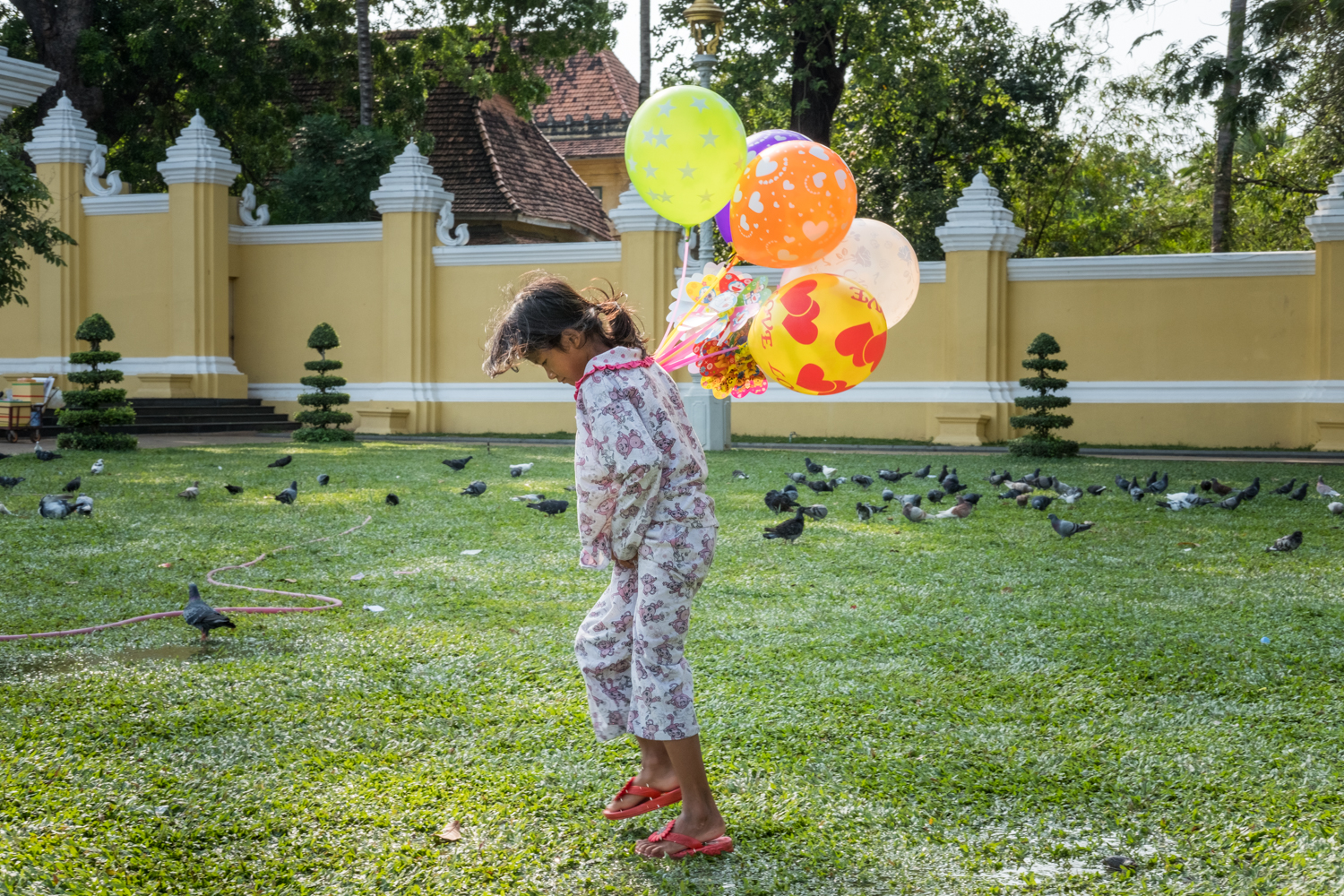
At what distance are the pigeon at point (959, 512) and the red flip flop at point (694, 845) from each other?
4.90 m

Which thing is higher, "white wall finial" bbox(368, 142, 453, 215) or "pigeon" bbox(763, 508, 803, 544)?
"white wall finial" bbox(368, 142, 453, 215)

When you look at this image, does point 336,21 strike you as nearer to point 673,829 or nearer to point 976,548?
point 976,548

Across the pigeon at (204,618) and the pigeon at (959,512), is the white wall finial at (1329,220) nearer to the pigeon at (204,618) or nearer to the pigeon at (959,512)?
the pigeon at (959,512)

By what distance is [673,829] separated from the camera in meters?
2.47

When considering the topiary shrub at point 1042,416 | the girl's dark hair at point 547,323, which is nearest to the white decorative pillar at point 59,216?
the topiary shrub at point 1042,416

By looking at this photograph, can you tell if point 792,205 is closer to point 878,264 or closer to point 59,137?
point 878,264

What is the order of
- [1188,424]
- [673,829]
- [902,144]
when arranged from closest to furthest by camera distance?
[673,829] → [1188,424] → [902,144]

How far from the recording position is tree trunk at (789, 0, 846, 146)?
1706 cm

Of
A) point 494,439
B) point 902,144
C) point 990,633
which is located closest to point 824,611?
point 990,633

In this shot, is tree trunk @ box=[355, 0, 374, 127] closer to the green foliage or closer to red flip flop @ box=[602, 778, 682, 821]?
the green foliage

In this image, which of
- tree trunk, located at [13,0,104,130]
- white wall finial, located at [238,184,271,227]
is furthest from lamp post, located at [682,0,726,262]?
tree trunk, located at [13,0,104,130]

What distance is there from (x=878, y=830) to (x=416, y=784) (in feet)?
3.56

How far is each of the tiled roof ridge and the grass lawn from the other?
53.0 ft

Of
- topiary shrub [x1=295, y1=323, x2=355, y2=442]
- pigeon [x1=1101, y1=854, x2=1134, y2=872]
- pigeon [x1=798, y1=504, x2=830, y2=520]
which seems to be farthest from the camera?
topiary shrub [x1=295, y1=323, x2=355, y2=442]
